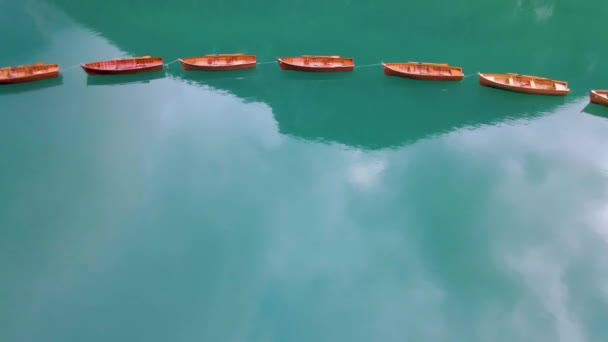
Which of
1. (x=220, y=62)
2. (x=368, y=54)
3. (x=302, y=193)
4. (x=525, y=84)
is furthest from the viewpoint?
(x=368, y=54)

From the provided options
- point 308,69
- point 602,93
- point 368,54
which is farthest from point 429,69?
point 602,93

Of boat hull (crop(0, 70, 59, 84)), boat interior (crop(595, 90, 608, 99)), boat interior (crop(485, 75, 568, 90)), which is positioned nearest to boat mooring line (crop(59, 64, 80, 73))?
boat hull (crop(0, 70, 59, 84))

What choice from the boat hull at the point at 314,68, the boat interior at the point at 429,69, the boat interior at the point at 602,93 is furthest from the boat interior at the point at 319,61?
the boat interior at the point at 602,93

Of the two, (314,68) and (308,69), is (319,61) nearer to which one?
(314,68)

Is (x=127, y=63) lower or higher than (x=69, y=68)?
higher

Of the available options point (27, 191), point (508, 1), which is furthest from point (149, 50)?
point (508, 1)

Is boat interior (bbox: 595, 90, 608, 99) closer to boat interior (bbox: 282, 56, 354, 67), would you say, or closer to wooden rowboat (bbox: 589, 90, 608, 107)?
wooden rowboat (bbox: 589, 90, 608, 107)

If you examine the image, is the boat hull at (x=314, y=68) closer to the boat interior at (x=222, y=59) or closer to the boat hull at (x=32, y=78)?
the boat interior at (x=222, y=59)
